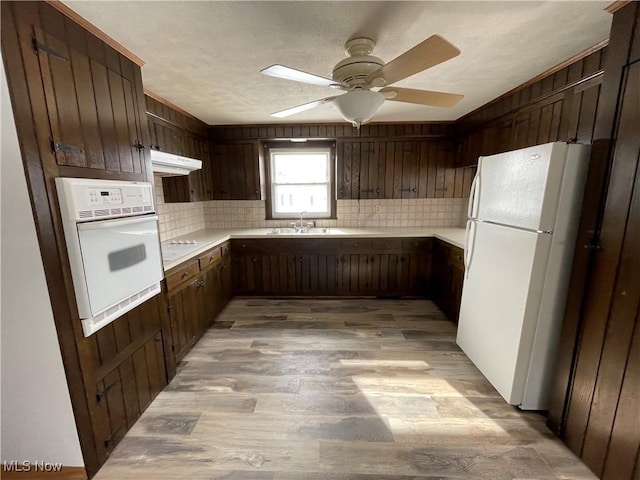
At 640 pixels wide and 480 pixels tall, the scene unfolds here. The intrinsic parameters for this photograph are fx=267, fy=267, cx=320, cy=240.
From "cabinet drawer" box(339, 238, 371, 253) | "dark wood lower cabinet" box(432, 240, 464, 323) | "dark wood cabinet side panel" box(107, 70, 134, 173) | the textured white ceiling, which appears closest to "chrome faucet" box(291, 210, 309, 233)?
"cabinet drawer" box(339, 238, 371, 253)

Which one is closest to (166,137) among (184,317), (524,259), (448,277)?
(184,317)

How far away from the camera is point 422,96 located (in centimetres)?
173

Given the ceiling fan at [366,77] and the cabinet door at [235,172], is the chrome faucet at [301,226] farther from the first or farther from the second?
the ceiling fan at [366,77]

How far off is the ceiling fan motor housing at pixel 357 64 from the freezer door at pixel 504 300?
1.32 meters

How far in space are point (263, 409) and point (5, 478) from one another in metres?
1.27

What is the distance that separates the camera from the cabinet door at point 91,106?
1161 millimetres

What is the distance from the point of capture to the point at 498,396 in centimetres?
186

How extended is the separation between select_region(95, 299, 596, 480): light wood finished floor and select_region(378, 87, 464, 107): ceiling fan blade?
200 cm

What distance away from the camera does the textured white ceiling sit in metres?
1.27

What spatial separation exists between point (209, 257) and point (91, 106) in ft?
5.39

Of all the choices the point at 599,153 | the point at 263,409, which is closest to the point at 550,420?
the point at 599,153

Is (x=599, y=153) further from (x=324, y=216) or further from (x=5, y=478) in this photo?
(x=5, y=478)

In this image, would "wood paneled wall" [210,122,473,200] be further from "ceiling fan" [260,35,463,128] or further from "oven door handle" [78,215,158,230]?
"oven door handle" [78,215,158,230]

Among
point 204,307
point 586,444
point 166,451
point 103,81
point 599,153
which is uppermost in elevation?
point 103,81
